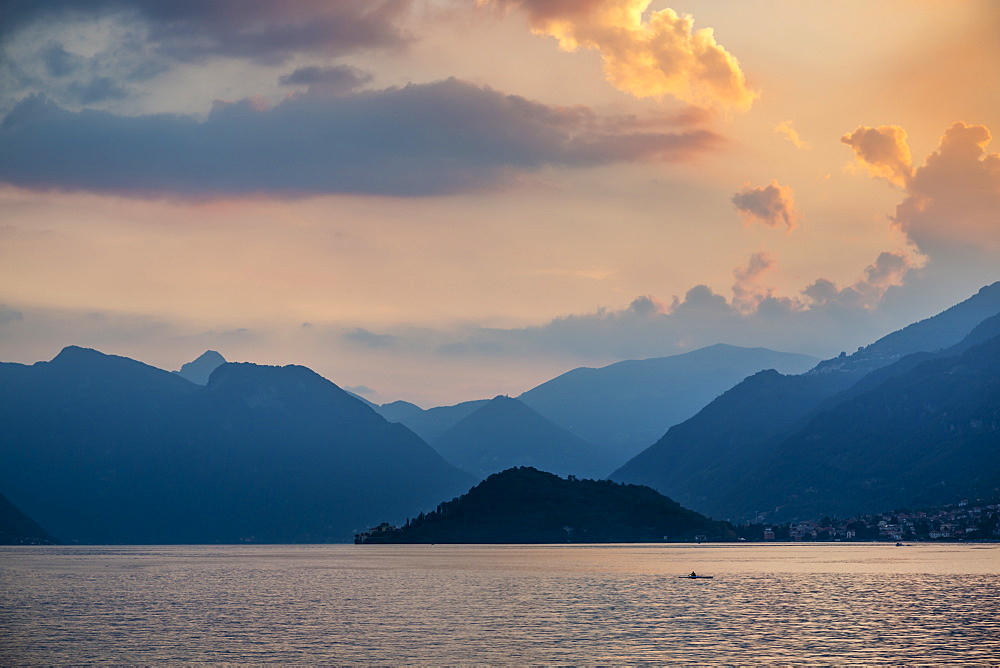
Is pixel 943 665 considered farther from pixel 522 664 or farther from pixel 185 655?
pixel 185 655

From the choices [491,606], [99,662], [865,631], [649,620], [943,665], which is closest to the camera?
[943,665]

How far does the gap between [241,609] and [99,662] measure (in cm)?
6270

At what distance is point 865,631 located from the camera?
131625mm

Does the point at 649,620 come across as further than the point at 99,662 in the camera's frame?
Yes

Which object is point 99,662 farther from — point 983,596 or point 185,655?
point 983,596

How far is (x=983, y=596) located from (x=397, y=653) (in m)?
106

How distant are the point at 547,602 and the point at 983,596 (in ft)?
231

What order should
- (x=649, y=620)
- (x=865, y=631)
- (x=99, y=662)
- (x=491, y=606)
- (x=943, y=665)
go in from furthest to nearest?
(x=491, y=606) → (x=649, y=620) → (x=865, y=631) → (x=99, y=662) → (x=943, y=665)

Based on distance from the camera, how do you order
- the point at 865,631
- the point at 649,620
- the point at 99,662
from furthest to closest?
the point at 649,620 → the point at 865,631 → the point at 99,662

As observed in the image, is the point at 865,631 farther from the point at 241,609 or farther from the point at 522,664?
the point at 241,609

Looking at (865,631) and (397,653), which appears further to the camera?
(865,631)

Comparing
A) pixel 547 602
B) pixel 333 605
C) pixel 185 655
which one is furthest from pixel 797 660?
pixel 333 605

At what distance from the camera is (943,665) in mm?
103750

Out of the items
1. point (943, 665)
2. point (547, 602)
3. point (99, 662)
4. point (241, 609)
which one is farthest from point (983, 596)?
point (99, 662)
